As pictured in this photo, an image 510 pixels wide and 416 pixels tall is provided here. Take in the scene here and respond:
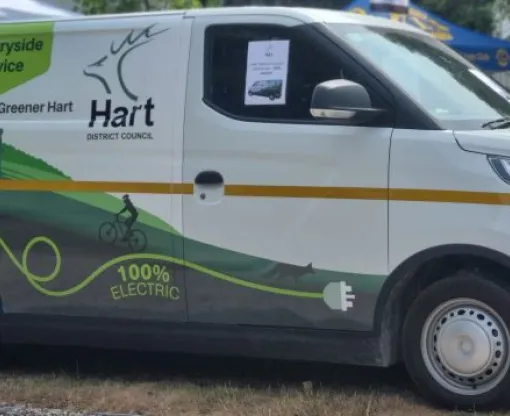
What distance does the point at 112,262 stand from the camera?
5.62 meters

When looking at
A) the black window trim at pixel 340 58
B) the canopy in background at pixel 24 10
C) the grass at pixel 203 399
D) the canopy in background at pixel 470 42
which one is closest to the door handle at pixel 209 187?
the black window trim at pixel 340 58

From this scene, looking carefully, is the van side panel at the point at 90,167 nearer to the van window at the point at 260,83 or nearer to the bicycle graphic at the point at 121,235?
the bicycle graphic at the point at 121,235

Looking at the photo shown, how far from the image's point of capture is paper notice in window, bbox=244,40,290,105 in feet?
17.6

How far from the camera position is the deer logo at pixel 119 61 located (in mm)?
5652

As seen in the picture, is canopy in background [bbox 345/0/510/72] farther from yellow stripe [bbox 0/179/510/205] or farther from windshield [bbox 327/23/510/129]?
yellow stripe [bbox 0/179/510/205]

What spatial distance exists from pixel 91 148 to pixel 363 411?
2.16m

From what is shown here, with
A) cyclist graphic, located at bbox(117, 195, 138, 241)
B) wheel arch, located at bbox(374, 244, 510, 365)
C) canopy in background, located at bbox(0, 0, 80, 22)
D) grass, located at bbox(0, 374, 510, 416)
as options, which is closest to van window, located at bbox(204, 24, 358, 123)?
cyclist graphic, located at bbox(117, 195, 138, 241)

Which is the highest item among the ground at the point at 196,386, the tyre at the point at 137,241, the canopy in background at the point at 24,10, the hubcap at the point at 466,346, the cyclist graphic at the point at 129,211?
the canopy in background at the point at 24,10

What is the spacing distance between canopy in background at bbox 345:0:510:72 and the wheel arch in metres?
8.27

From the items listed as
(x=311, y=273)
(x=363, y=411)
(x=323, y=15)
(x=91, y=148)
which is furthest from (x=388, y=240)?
→ (x=91, y=148)

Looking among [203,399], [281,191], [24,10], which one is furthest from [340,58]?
[24,10]

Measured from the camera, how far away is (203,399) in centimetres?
536

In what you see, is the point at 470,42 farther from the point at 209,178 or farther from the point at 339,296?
the point at 339,296

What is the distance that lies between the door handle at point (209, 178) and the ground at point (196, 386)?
118cm
